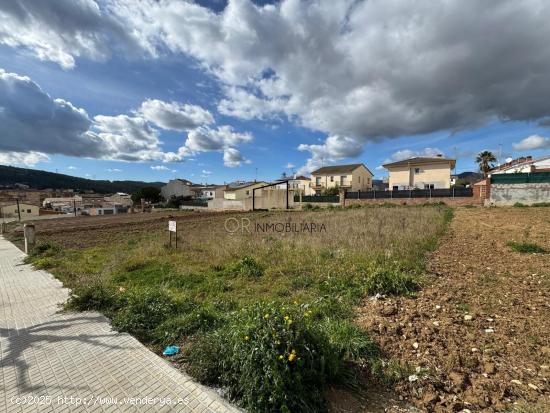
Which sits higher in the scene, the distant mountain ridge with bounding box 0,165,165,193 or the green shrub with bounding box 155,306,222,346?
the distant mountain ridge with bounding box 0,165,165,193

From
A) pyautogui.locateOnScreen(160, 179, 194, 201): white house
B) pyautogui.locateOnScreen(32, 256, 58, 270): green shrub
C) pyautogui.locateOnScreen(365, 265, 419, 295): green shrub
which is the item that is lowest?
pyautogui.locateOnScreen(32, 256, 58, 270): green shrub

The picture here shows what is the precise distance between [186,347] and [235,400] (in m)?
1.02

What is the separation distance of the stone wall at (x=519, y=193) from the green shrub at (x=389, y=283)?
70.5 ft

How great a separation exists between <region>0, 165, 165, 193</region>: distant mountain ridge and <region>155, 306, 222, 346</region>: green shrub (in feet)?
363

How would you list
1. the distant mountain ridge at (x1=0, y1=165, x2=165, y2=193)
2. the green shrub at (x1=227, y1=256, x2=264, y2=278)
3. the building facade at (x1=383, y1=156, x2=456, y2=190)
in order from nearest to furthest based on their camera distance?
the green shrub at (x1=227, y1=256, x2=264, y2=278)
the building facade at (x1=383, y1=156, x2=456, y2=190)
the distant mountain ridge at (x1=0, y1=165, x2=165, y2=193)

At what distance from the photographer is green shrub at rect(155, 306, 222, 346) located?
308 centimetres

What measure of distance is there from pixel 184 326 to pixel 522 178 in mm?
25792

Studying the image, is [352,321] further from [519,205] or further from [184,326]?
[519,205]

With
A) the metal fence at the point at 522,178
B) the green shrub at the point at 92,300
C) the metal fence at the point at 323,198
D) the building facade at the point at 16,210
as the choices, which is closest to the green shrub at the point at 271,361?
the green shrub at the point at 92,300

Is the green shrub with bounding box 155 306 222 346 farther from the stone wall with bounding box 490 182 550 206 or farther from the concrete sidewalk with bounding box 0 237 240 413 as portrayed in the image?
the stone wall with bounding box 490 182 550 206

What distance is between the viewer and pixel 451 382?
2219 mm

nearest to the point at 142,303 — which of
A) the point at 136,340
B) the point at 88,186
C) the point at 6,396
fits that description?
the point at 136,340

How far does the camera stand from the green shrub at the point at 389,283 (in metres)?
4.16

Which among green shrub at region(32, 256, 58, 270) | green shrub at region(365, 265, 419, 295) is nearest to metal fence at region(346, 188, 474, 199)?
green shrub at region(365, 265, 419, 295)
